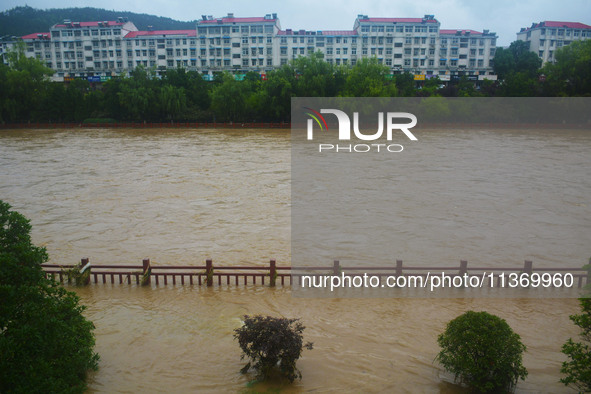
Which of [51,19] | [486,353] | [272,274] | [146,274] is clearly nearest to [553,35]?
[272,274]

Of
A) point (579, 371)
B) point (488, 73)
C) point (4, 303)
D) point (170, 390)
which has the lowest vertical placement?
point (170, 390)

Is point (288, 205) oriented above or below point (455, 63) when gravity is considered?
below

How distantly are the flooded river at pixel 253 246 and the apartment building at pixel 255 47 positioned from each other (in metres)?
43.0

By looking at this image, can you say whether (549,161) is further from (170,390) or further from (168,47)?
(168,47)

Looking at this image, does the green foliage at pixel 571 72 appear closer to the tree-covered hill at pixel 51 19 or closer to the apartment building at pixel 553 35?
the apartment building at pixel 553 35

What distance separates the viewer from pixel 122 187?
21.3 metres

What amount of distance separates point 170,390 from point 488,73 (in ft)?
242

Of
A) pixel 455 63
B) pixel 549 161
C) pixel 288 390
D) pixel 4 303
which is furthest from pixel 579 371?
pixel 455 63

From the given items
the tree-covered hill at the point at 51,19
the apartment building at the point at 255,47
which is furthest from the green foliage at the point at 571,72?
the tree-covered hill at the point at 51,19

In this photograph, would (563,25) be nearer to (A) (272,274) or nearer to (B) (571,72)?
(B) (571,72)

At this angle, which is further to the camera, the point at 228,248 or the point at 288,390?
the point at 228,248

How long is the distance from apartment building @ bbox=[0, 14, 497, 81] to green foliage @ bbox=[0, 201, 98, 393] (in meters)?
66.6

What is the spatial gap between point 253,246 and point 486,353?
8236 millimetres

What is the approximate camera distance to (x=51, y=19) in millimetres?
114375
